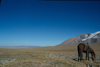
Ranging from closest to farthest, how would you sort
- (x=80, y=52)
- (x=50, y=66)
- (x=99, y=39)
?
1. (x=50, y=66)
2. (x=80, y=52)
3. (x=99, y=39)

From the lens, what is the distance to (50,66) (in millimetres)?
10586

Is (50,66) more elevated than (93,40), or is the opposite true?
(93,40)

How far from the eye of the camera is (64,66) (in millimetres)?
10734

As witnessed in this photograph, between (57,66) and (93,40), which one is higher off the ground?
(93,40)

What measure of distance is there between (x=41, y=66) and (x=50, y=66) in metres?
1.12

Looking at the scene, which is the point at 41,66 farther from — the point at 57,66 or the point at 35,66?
the point at 57,66

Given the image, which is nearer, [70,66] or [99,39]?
[70,66]

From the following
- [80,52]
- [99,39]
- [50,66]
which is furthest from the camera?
[99,39]

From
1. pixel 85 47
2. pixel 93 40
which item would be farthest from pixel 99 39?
pixel 85 47

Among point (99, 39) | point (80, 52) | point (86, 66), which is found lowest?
point (86, 66)

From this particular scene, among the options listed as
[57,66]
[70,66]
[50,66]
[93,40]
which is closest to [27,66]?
[50,66]

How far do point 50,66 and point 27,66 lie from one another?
2.85 meters

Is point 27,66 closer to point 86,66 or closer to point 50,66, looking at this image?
point 50,66

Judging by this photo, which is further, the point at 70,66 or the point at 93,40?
the point at 93,40
